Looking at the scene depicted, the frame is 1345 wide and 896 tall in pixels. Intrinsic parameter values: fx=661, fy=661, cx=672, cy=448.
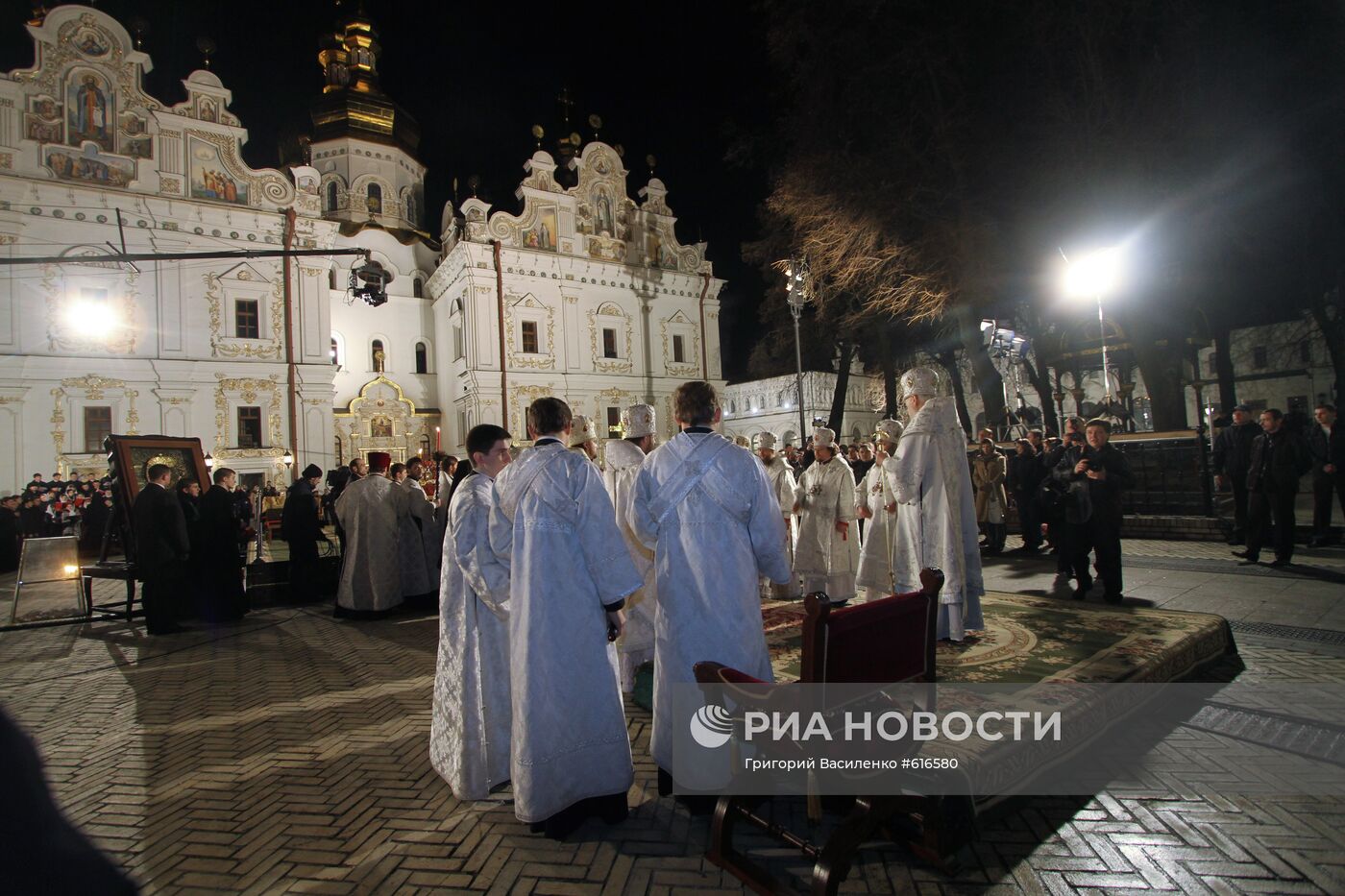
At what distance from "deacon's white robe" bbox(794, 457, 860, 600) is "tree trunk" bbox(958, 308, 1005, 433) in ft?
44.0

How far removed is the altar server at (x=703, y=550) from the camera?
322 centimetres

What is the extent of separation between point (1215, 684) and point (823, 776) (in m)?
3.69

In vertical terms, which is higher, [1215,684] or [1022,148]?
[1022,148]

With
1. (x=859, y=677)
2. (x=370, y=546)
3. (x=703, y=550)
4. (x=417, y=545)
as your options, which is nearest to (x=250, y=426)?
(x=417, y=545)

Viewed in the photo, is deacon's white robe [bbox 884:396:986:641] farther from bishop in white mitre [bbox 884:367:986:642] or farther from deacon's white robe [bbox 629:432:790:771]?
deacon's white robe [bbox 629:432:790:771]

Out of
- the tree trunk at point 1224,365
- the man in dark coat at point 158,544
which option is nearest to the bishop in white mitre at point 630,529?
the man in dark coat at point 158,544

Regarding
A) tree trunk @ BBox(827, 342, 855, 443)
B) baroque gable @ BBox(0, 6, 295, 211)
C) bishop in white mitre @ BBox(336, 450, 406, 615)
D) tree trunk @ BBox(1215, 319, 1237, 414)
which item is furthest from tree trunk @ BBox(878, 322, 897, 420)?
baroque gable @ BBox(0, 6, 295, 211)

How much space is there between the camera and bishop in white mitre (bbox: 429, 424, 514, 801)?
335 centimetres

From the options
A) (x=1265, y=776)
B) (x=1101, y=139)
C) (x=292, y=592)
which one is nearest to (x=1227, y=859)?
(x=1265, y=776)

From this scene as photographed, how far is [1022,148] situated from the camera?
1719 cm

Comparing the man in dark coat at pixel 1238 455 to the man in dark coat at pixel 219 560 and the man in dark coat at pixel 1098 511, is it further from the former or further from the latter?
the man in dark coat at pixel 219 560

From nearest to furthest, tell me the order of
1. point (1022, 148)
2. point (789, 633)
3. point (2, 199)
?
point (789, 633) → point (1022, 148) → point (2, 199)

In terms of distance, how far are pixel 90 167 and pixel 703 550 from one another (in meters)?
→ 28.9

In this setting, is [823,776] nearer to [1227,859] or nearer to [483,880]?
[483,880]
